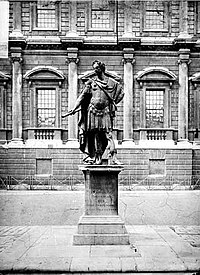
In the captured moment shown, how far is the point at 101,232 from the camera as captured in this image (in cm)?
955

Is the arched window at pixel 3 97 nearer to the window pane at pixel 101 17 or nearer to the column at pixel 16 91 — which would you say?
the column at pixel 16 91

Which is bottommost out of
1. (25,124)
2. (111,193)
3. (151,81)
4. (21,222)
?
(21,222)

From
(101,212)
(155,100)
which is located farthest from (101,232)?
(155,100)

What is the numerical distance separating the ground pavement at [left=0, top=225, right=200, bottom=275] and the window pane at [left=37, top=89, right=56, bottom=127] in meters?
11.9

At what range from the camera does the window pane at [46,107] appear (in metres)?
22.7

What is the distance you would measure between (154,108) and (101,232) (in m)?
14.7

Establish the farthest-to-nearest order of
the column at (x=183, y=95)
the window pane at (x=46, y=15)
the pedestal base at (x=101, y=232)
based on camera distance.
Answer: the window pane at (x=46, y=15), the column at (x=183, y=95), the pedestal base at (x=101, y=232)

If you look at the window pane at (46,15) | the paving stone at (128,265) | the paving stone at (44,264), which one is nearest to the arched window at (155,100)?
the window pane at (46,15)

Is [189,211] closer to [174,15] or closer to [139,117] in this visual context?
[139,117]

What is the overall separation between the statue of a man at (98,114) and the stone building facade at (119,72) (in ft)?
39.6

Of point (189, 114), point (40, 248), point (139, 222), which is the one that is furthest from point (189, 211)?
point (189, 114)

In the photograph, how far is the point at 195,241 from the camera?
10.0 meters

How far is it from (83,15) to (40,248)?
56.4ft

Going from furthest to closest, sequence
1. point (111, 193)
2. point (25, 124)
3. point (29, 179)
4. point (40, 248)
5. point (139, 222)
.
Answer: point (25, 124), point (29, 179), point (139, 222), point (111, 193), point (40, 248)
